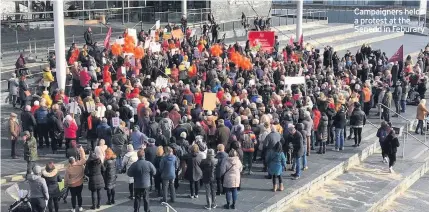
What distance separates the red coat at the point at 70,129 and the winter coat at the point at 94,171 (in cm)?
309

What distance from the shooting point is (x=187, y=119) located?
14.6m

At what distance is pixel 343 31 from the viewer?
43.2 meters

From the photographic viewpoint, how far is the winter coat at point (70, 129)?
14609 millimetres

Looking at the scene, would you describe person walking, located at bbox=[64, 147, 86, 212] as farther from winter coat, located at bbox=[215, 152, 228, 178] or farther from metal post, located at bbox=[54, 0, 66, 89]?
metal post, located at bbox=[54, 0, 66, 89]

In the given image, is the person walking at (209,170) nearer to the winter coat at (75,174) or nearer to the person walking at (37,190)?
the winter coat at (75,174)

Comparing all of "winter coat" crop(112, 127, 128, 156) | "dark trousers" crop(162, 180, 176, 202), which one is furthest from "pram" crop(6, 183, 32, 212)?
"winter coat" crop(112, 127, 128, 156)

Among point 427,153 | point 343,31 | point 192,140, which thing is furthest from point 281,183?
point 343,31

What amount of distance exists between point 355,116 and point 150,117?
5.94 meters

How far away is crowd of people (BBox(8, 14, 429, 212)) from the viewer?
12.2 meters

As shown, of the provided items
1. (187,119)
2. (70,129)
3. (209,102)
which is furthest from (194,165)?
(70,129)

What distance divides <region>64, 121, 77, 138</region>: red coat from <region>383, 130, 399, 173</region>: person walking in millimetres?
8142

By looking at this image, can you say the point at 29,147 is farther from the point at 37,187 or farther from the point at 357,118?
the point at 357,118

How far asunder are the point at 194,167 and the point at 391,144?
5963 millimetres

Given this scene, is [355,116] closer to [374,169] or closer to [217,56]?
[374,169]
